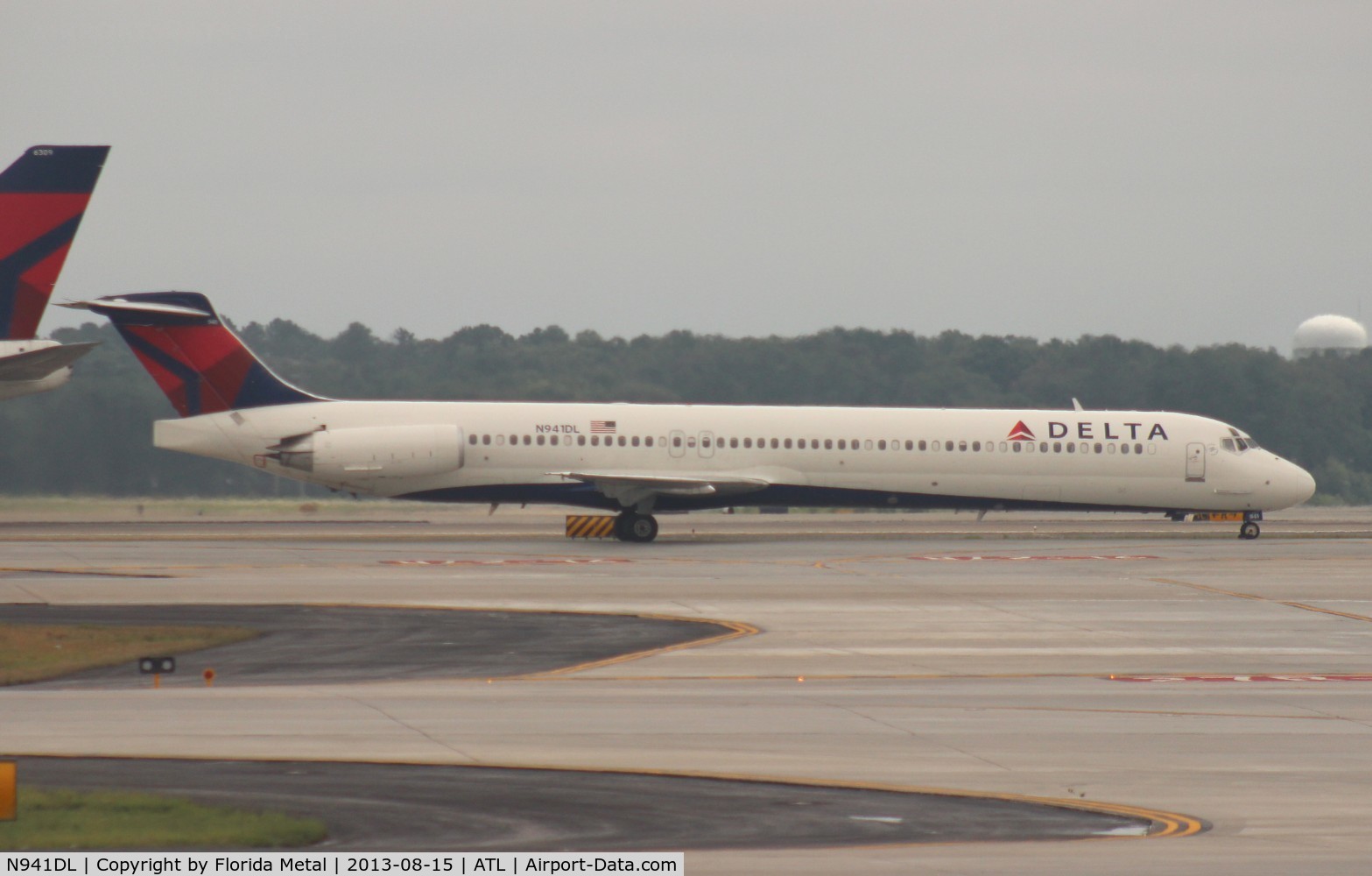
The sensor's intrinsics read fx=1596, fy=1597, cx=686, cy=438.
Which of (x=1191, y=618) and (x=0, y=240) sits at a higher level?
(x=0, y=240)

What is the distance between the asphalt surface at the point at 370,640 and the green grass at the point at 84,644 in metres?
0.42

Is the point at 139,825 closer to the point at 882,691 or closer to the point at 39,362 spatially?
the point at 882,691

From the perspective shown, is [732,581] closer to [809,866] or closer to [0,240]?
[0,240]

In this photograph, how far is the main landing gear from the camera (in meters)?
41.4

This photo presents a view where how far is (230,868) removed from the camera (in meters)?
10.2

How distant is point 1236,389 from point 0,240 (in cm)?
5974

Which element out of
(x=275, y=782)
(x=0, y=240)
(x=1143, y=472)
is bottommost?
(x=275, y=782)

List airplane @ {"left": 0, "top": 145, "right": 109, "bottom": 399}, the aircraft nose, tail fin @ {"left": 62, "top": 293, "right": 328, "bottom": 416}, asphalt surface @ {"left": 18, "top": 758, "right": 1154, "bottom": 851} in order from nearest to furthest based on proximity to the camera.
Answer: asphalt surface @ {"left": 18, "top": 758, "right": 1154, "bottom": 851}, airplane @ {"left": 0, "top": 145, "right": 109, "bottom": 399}, tail fin @ {"left": 62, "top": 293, "right": 328, "bottom": 416}, the aircraft nose

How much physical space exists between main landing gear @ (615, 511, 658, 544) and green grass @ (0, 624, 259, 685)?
17967 millimetres

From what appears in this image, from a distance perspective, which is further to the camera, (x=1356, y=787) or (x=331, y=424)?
(x=331, y=424)

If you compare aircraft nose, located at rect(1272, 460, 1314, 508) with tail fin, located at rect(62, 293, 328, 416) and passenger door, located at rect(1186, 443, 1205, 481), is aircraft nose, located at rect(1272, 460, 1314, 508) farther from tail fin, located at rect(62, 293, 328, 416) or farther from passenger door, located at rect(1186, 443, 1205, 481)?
tail fin, located at rect(62, 293, 328, 416)

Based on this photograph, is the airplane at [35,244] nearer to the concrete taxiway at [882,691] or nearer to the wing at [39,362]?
the wing at [39,362]

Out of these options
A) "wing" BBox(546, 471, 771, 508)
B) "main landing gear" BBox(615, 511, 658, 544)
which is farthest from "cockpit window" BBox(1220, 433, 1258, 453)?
"main landing gear" BBox(615, 511, 658, 544)

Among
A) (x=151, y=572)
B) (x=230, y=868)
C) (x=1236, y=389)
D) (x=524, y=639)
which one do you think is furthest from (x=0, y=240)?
(x=1236, y=389)
